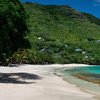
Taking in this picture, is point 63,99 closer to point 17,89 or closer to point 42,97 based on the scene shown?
point 42,97

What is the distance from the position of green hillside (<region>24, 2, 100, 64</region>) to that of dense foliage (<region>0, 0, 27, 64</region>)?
1595 inches

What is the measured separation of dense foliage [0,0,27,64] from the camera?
26609mm

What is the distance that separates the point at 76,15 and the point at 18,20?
157 metres

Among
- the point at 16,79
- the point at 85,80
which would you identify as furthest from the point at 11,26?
the point at 85,80

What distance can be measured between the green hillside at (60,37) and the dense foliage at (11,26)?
1595 inches

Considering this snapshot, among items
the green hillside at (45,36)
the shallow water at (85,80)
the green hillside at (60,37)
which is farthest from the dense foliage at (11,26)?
the green hillside at (60,37)

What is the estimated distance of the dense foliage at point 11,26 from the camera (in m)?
26.6

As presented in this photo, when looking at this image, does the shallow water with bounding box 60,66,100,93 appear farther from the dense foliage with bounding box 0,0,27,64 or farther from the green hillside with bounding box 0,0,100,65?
the dense foliage with bounding box 0,0,27,64

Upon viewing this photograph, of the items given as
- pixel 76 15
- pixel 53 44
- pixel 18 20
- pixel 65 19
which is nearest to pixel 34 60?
pixel 53 44

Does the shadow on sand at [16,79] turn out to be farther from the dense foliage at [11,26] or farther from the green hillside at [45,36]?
the dense foliage at [11,26]

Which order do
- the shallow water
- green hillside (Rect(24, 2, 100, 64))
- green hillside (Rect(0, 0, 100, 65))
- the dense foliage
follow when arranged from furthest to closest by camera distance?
1. green hillside (Rect(24, 2, 100, 64))
2. the shallow water
3. green hillside (Rect(0, 0, 100, 65))
4. the dense foliage

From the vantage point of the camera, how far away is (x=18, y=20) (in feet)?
91.4

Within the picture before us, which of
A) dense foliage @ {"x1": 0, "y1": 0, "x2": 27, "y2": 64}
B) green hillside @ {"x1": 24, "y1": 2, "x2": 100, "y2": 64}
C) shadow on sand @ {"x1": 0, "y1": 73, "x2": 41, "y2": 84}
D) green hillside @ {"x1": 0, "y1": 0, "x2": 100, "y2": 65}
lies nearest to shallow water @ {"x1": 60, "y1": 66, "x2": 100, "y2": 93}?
shadow on sand @ {"x1": 0, "y1": 73, "x2": 41, "y2": 84}

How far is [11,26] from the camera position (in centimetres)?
2681
